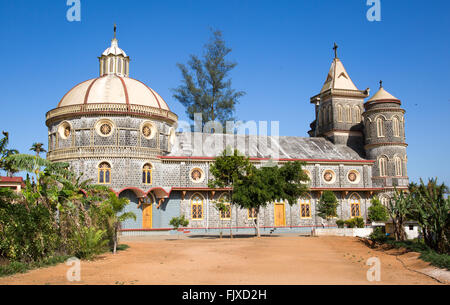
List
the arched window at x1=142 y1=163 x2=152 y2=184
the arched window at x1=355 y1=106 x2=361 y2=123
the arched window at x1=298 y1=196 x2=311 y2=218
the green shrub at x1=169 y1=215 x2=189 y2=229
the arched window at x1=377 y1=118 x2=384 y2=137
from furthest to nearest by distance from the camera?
the arched window at x1=355 y1=106 x2=361 y2=123 → the arched window at x1=377 y1=118 x2=384 y2=137 → the arched window at x1=298 y1=196 x2=311 y2=218 → the arched window at x1=142 y1=163 x2=152 y2=184 → the green shrub at x1=169 y1=215 x2=189 y2=229

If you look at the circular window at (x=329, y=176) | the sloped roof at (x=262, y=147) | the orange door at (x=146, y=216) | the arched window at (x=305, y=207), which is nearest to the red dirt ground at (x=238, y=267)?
the orange door at (x=146, y=216)

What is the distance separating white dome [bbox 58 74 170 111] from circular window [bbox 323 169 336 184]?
569 inches

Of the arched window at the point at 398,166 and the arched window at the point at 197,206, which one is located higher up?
the arched window at the point at 398,166

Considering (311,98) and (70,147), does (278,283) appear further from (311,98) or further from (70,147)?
(311,98)

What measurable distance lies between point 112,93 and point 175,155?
6620 millimetres

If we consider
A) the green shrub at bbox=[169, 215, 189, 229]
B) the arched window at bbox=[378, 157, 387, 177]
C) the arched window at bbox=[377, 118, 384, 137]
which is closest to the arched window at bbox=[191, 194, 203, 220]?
the green shrub at bbox=[169, 215, 189, 229]

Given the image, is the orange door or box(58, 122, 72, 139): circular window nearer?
the orange door

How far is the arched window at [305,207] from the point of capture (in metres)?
35.9

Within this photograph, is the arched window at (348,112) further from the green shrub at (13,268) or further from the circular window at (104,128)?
the green shrub at (13,268)

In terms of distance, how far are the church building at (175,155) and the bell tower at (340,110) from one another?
0.21 m

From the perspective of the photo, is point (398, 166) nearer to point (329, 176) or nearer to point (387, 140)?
point (387, 140)

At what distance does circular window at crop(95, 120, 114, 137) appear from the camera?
3162 centimetres

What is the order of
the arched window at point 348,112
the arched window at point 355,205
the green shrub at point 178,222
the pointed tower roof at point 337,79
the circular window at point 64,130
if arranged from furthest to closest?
the pointed tower roof at point 337,79
the arched window at point 348,112
the arched window at point 355,205
the circular window at point 64,130
the green shrub at point 178,222

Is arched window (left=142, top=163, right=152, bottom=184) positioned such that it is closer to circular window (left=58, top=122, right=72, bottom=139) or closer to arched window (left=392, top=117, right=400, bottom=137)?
circular window (left=58, top=122, right=72, bottom=139)
